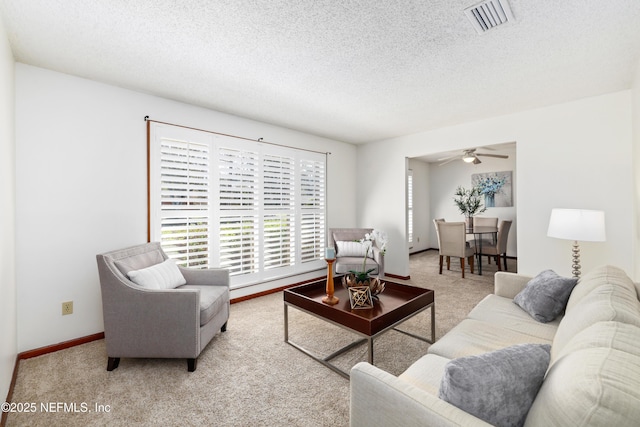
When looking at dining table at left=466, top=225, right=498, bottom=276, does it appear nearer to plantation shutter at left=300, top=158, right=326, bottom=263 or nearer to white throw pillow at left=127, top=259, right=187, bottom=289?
plantation shutter at left=300, top=158, right=326, bottom=263

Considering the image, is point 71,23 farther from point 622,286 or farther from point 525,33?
point 622,286

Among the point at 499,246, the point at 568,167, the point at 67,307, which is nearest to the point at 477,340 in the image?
the point at 568,167

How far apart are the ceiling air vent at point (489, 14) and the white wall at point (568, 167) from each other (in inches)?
84.3

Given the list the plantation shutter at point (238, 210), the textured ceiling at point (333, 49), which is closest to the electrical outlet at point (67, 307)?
the plantation shutter at point (238, 210)

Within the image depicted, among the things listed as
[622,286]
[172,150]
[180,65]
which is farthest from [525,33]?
[172,150]

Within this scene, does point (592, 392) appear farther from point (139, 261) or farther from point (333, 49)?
point (139, 261)

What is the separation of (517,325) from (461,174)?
5.89 m

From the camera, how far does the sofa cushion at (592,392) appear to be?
635mm

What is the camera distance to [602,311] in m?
1.16

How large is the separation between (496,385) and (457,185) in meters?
7.01

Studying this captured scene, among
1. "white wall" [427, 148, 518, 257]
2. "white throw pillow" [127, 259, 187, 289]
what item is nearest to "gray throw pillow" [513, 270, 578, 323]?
"white throw pillow" [127, 259, 187, 289]

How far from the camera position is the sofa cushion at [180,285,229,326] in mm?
2252

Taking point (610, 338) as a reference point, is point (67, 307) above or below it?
below

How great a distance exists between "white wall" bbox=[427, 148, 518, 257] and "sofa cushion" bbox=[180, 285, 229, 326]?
6.10 metres
